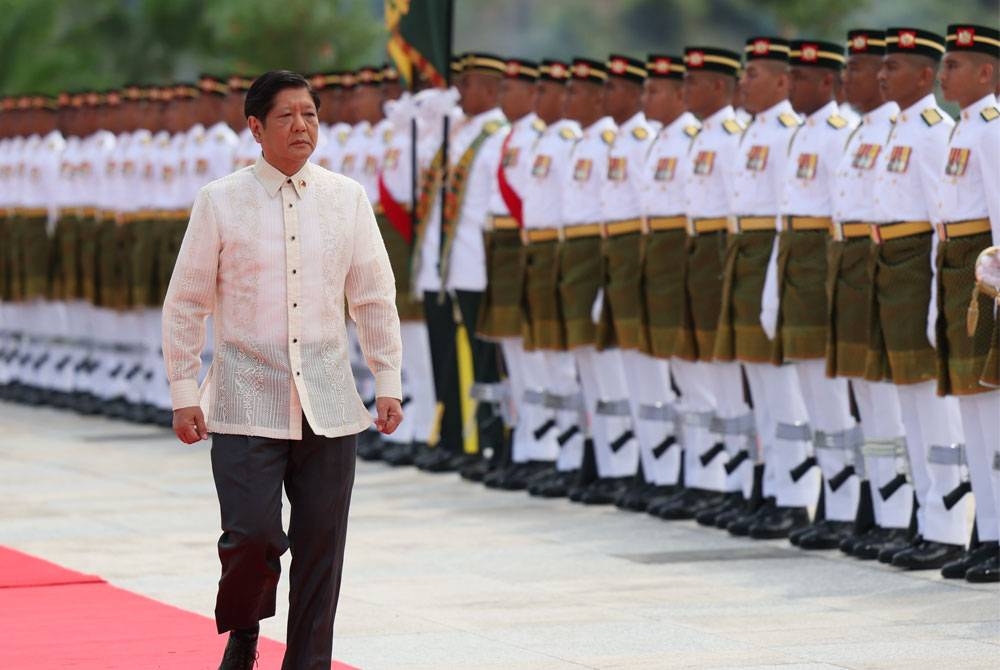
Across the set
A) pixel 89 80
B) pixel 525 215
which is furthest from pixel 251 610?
pixel 89 80

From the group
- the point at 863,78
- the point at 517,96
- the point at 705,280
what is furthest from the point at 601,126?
the point at 863,78

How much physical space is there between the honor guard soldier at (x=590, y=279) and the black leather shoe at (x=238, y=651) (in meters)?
5.36

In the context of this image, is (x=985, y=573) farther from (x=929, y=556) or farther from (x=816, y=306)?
(x=816, y=306)

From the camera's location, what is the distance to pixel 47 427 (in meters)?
17.5

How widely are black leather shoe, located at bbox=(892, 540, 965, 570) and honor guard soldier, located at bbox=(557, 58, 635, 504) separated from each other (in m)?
2.64

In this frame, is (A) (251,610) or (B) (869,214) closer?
(A) (251,610)

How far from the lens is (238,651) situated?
679 centimetres

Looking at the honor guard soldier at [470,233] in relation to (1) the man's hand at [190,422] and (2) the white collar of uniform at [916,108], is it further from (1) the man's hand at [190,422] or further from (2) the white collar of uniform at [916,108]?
(1) the man's hand at [190,422]

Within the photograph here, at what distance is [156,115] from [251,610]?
11.8 m

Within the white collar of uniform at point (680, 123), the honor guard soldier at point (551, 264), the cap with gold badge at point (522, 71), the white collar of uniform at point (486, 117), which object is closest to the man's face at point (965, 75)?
the white collar of uniform at point (680, 123)

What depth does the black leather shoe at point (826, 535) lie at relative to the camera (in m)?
10.3

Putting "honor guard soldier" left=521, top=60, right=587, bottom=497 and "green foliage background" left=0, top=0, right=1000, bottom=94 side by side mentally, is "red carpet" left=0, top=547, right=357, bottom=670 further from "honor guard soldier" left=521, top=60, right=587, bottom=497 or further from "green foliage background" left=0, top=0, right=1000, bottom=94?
"green foliage background" left=0, top=0, right=1000, bottom=94

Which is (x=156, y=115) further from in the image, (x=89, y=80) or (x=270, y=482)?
(x=89, y=80)

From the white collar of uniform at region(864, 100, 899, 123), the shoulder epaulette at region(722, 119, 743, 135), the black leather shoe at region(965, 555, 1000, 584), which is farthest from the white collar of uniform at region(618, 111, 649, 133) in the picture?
the black leather shoe at region(965, 555, 1000, 584)
